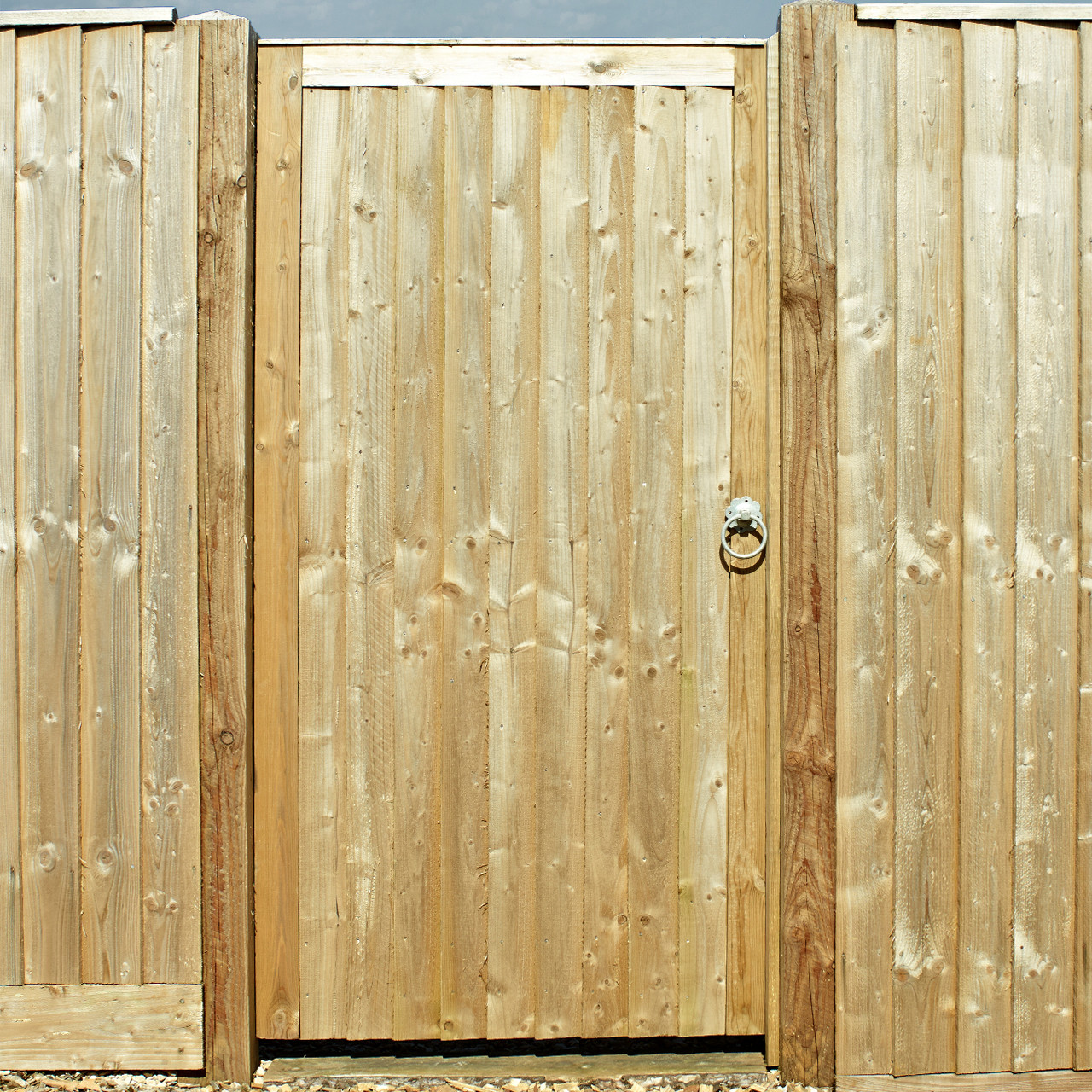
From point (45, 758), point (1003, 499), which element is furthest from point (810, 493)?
point (45, 758)

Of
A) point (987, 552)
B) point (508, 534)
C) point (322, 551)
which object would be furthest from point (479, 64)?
point (987, 552)

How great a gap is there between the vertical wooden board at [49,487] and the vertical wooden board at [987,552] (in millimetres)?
2142

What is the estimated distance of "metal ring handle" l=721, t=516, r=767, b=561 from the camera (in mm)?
1813

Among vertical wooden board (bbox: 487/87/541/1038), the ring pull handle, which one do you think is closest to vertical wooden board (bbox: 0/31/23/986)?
vertical wooden board (bbox: 487/87/541/1038)

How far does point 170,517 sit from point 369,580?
1.63 feet

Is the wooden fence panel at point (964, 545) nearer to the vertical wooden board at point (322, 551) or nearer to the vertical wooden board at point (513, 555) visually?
the vertical wooden board at point (513, 555)

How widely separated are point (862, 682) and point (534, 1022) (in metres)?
1.16

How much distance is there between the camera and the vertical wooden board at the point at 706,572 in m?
1.82

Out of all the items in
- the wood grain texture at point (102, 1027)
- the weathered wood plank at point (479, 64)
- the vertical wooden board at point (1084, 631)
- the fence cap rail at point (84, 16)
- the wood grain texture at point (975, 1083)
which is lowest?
the wood grain texture at point (975, 1083)

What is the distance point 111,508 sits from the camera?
179 centimetres

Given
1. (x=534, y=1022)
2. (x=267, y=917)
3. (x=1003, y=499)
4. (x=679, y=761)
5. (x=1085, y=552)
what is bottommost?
(x=534, y=1022)

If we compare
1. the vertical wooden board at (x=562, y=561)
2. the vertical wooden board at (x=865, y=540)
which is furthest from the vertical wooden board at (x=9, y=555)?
the vertical wooden board at (x=865, y=540)

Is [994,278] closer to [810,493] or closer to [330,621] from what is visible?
[810,493]

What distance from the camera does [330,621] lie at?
1.83 meters
